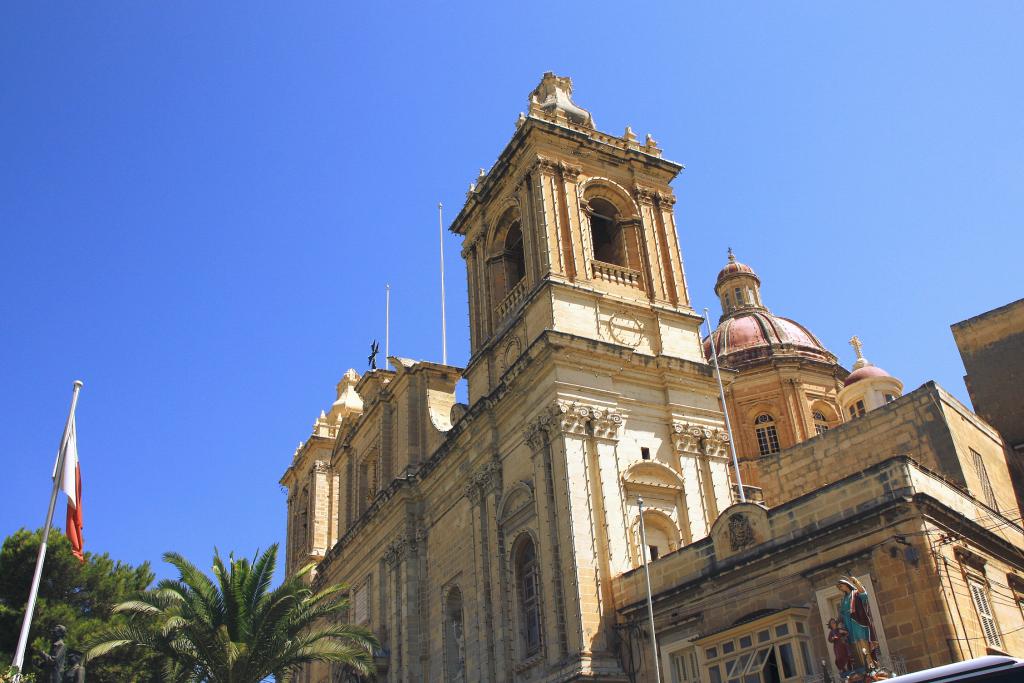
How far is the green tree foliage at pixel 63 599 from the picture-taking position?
3034 centimetres

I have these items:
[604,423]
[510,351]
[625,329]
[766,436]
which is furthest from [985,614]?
[766,436]

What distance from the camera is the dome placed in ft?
139

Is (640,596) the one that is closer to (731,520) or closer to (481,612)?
(731,520)

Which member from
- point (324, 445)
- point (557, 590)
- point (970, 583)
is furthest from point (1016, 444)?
point (324, 445)

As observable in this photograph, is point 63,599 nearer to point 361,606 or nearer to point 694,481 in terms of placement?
point 361,606

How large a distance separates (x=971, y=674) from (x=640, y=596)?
484 inches

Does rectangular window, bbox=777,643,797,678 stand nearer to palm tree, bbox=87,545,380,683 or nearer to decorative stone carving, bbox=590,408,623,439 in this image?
decorative stone carving, bbox=590,408,623,439

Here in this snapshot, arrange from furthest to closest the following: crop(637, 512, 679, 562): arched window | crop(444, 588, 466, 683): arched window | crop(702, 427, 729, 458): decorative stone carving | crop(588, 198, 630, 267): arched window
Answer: crop(588, 198, 630, 267): arched window < crop(444, 588, 466, 683): arched window < crop(702, 427, 729, 458): decorative stone carving < crop(637, 512, 679, 562): arched window

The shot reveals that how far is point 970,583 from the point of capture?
56.0 feet

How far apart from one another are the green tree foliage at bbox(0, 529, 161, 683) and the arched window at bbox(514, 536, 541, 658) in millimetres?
12429

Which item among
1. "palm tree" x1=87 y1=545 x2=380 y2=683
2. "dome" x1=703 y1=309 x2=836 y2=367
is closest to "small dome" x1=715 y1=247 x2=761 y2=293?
"dome" x1=703 y1=309 x2=836 y2=367

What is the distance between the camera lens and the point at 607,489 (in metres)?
22.7

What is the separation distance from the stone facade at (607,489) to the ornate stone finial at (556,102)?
10 cm

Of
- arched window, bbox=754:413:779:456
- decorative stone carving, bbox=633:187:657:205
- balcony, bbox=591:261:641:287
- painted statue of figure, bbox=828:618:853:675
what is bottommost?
painted statue of figure, bbox=828:618:853:675
